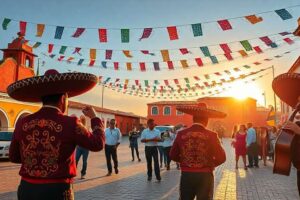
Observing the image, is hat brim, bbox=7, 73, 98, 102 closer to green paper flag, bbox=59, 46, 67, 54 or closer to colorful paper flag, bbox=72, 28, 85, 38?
colorful paper flag, bbox=72, 28, 85, 38

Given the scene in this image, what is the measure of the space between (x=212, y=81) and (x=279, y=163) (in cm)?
1922

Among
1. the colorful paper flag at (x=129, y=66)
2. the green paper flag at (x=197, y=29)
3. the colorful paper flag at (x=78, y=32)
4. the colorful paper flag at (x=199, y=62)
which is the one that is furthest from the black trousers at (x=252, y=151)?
the colorful paper flag at (x=78, y=32)

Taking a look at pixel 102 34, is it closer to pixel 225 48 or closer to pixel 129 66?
pixel 129 66

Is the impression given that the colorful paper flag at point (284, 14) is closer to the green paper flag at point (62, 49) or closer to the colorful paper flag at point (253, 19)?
the colorful paper flag at point (253, 19)

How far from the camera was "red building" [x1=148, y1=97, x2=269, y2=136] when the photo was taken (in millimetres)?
72625

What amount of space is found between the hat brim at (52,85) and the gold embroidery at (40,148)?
0.31m

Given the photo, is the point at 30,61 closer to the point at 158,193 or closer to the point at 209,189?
the point at 158,193

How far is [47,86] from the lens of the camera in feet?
11.4

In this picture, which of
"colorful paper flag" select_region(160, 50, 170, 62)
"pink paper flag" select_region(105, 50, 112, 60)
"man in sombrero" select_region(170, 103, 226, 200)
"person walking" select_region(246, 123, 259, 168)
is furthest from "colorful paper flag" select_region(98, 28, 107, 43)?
"man in sombrero" select_region(170, 103, 226, 200)

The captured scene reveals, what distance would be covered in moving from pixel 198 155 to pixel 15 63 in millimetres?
29543

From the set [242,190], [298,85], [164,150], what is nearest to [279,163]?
[298,85]

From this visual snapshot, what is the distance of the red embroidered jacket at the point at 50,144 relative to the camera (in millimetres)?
3328

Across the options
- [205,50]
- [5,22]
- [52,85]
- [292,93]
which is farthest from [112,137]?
[52,85]

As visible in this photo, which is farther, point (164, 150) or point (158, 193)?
point (164, 150)
